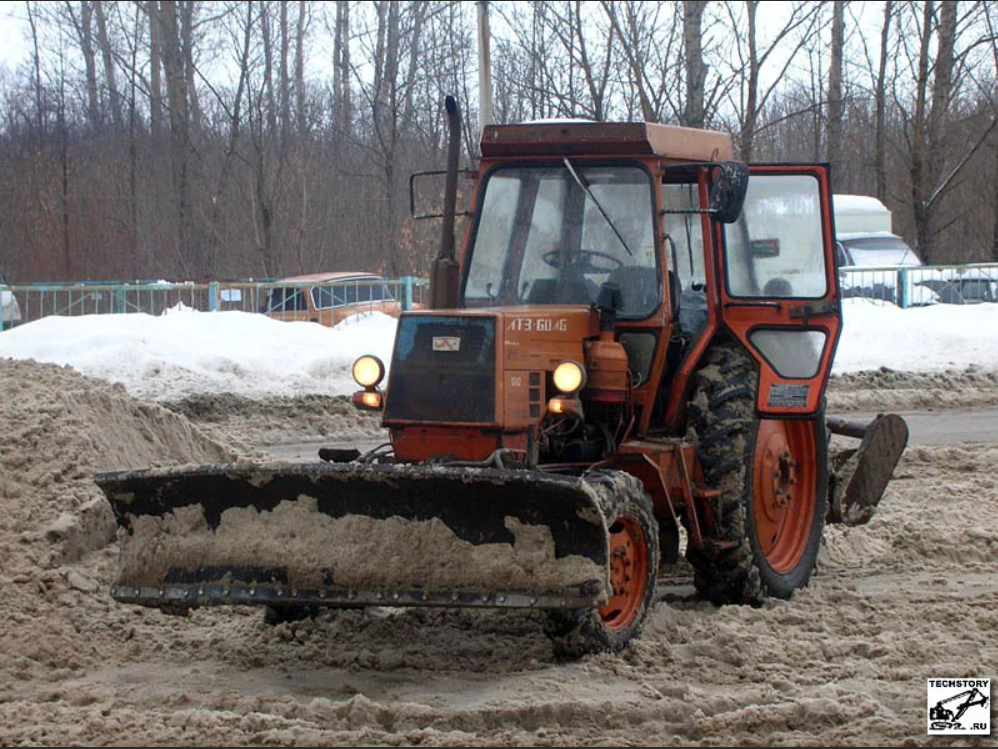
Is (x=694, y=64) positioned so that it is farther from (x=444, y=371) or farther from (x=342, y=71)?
(x=342, y=71)

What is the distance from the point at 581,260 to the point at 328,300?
14161mm

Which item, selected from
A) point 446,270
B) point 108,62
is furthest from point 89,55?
point 446,270

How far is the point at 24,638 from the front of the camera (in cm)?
626

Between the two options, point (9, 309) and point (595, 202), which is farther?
point (9, 309)

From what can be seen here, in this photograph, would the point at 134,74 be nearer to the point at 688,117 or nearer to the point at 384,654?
the point at 688,117

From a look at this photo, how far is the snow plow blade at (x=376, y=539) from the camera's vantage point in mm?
5637

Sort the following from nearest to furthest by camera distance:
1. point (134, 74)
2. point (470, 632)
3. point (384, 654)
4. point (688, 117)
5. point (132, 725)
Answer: point (132, 725) → point (384, 654) → point (470, 632) → point (688, 117) → point (134, 74)

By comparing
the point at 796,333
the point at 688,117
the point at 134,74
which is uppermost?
the point at 134,74

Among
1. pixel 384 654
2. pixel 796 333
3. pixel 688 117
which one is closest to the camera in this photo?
pixel 384 654

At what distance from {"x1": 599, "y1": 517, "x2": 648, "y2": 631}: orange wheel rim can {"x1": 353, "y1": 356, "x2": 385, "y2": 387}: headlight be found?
4.62ft

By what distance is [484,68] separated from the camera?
18.0m

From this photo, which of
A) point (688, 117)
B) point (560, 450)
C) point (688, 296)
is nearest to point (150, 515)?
point (560, 450)

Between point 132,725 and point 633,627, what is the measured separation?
2183 millimetres

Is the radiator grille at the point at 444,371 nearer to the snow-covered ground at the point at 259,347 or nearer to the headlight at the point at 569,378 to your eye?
the headlight at the point at 569,378
